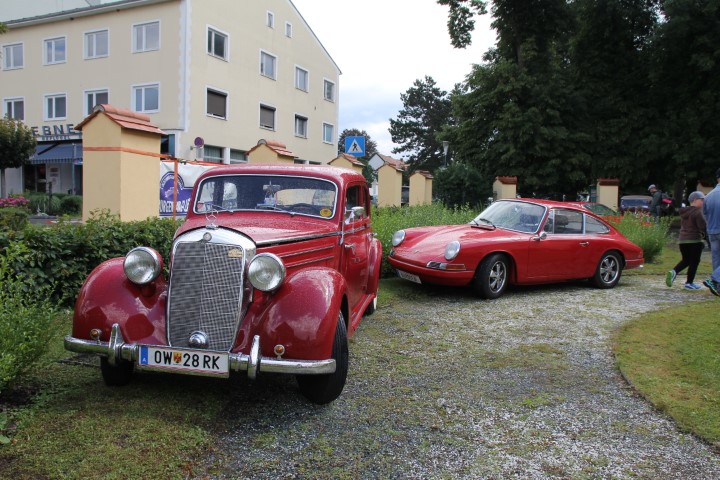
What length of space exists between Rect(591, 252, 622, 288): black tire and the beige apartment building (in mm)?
18286

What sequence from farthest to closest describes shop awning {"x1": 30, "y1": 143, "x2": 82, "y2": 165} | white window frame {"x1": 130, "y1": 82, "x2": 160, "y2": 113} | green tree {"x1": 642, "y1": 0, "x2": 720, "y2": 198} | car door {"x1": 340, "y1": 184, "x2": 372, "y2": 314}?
shop awning {"x1": 30, "y1": 143, "x2": 82, "y2": 165} < white window frame {"x1": 130, "y1": 82, "x2": 160, "y2": 113} < green tree {"x1": 642, "y1": 0, "x2": 720, "y2": 198} < car door {"x1": 340, "y1": 184, "x2": 372, "y2": 314}

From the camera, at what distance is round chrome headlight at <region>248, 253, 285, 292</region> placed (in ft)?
11.7

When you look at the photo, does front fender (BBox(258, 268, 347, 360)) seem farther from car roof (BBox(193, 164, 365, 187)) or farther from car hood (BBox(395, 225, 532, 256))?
car hood (BBox(395, 225, 532, 256))

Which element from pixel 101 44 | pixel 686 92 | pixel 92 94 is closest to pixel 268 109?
pixel 101 44

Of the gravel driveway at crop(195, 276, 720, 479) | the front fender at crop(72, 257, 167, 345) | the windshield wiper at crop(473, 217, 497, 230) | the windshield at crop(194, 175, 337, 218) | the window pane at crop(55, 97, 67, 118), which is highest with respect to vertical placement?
the window pane at crop(55, 97, 67, 118)

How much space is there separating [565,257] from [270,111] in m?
25.1

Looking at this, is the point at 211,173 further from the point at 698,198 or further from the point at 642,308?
the point at 698,198

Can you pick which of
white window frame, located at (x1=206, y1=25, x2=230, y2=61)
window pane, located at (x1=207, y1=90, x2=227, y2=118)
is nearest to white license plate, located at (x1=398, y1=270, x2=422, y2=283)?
window pane, located at (x1=207, y1=90, x2=227, y2=118)

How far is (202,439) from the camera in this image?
123 inches

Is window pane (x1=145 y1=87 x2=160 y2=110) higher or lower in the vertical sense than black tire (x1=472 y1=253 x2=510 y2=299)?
higher

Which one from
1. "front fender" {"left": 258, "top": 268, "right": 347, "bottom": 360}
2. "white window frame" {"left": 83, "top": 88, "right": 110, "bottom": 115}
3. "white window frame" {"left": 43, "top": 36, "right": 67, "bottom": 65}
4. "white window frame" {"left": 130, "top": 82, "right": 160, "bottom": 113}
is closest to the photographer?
"front fender" {"left": 258, "top": 268, "right": 347, "bottom": 360}

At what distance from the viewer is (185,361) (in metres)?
3.34

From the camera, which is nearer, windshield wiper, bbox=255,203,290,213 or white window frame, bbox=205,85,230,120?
windshield wiper, bbox=255,203,290,213

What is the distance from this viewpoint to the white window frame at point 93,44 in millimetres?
26031
